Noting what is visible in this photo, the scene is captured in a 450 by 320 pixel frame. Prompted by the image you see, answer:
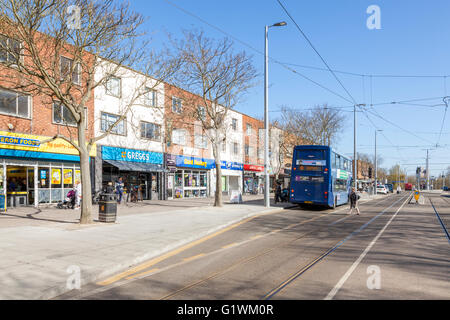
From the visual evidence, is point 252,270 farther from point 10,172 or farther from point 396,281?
point 10,172

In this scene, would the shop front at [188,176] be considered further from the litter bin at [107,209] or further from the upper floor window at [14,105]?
the litter bin at [107,209]

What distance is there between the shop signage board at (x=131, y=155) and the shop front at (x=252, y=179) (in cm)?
1685

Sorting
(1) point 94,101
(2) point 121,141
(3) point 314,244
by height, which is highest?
(1) point 94,101

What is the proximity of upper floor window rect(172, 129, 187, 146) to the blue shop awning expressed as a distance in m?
3.50

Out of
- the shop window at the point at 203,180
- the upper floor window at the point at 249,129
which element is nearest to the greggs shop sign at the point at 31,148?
the shop window at the point at 203,180

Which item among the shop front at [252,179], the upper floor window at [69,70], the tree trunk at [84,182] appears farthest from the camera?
the shop front at [252,179]

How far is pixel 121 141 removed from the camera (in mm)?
24859

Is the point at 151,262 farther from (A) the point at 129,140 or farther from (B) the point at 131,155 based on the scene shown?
(A) the point at 129,140

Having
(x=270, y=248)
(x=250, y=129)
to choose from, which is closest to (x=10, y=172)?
(x=270, y=248)

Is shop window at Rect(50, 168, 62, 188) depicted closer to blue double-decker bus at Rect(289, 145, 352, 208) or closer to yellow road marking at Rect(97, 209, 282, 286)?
yellow road marking at Rect(97, 209, 282, 286)

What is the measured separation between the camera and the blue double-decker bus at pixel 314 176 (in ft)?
68.0

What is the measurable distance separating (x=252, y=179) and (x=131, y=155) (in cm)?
2259

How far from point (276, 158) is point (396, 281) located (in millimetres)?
45254

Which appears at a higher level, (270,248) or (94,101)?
(94,101)
